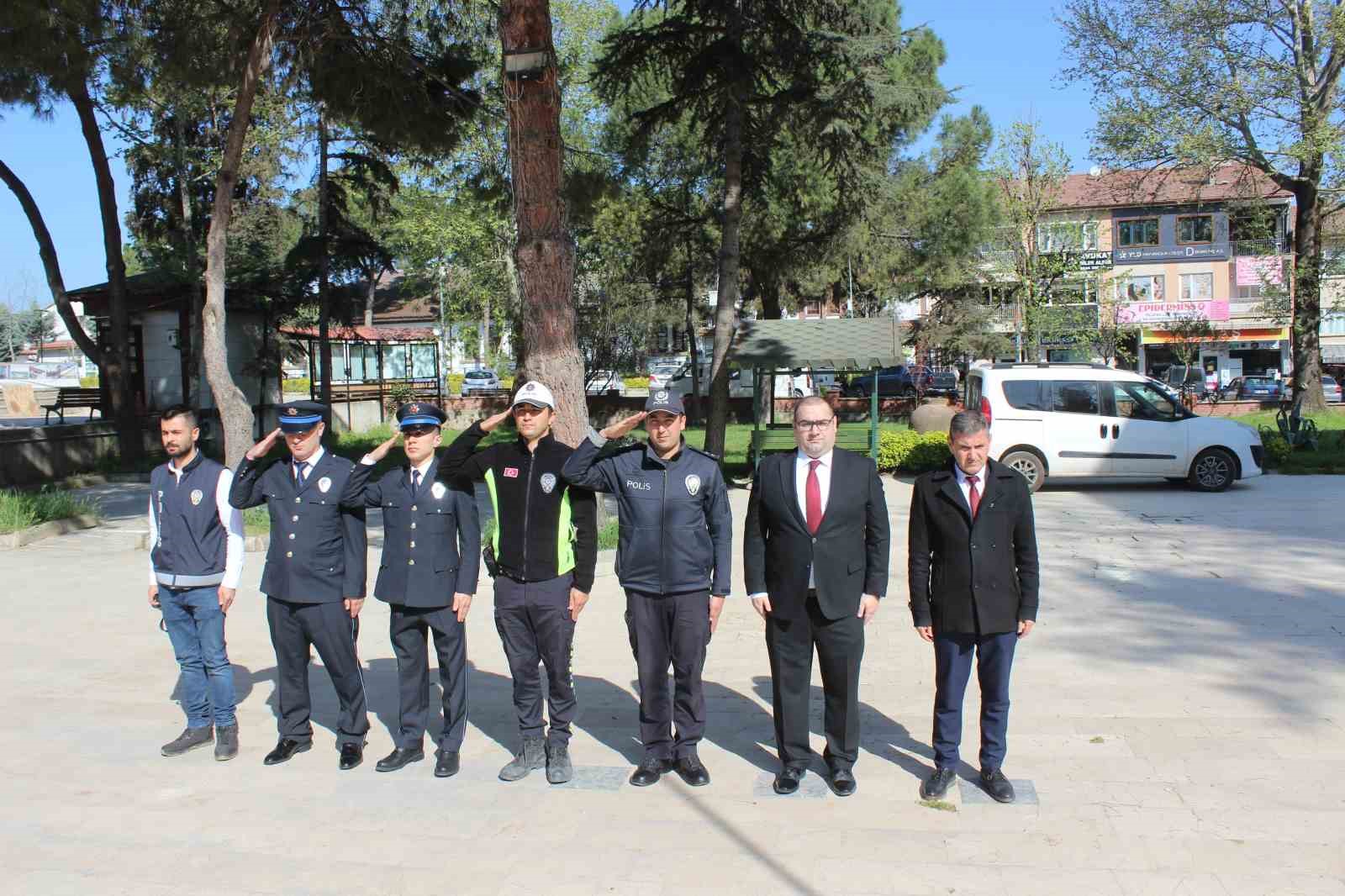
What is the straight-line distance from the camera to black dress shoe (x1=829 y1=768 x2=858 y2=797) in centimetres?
485

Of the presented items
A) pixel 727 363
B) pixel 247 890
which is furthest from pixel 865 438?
pixel 247 890

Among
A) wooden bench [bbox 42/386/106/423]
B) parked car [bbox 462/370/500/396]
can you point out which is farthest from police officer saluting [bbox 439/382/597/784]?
parked car [bbox 462/370/500/396]

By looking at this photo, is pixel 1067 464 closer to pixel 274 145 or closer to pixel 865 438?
pixel 865 438

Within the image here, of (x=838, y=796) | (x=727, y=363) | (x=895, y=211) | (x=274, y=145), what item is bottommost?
(x=838, y=796)

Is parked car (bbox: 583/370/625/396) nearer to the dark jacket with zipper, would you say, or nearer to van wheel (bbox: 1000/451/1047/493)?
van wheel (bbox: 1000/451/1047/493)

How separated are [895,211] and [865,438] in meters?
16.4

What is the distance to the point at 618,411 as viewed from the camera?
104 ft

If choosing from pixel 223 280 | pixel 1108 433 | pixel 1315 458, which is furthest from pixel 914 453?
pixel 223 280

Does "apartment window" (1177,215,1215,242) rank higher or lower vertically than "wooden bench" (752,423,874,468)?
higher

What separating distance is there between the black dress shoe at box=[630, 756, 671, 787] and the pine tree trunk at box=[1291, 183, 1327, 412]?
1040 inches

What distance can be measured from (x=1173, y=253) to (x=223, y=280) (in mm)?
54619

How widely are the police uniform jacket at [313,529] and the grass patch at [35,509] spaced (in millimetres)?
8908

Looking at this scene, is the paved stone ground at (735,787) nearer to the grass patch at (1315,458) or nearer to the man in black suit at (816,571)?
the man in black suit at (816,571)

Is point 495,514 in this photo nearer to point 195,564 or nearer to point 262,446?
point 262,446
